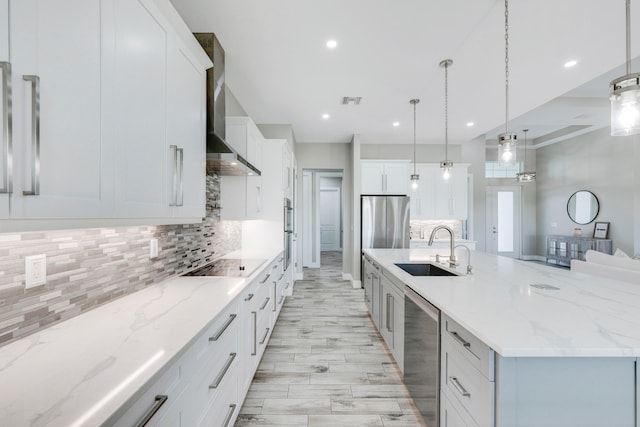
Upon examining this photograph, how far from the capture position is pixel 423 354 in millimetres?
1711

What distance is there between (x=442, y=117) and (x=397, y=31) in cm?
247

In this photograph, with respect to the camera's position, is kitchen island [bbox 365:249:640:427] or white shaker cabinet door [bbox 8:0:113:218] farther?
kitchen island [bbox 365:249:640:427]

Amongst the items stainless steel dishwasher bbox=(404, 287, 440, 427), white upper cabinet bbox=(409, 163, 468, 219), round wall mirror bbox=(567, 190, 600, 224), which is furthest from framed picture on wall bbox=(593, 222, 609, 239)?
stainless steel dishwasher bbox=(404, 287, 440, 427)

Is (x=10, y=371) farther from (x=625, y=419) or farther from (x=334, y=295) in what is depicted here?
(x=334, y=295)

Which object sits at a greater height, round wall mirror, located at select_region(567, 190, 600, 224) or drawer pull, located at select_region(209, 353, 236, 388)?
Result: round wall mirror, located at select_region(567, 190, 600, 224)

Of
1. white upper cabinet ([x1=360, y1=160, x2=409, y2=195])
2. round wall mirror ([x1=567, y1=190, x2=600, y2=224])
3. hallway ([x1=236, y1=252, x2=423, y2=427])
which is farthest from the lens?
round wall mirror ([x1=567, y1=190, x2=600, y2=224])

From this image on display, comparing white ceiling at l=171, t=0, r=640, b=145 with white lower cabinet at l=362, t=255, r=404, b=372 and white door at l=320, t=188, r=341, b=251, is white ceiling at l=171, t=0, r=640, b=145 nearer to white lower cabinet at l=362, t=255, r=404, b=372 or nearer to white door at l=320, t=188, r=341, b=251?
white lower cabinet at l=362, t=255, r=404, b=372

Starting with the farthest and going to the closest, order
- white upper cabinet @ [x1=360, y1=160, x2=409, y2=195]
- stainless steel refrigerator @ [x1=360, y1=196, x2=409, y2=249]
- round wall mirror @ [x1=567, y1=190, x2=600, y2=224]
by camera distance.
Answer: round wall mirror @ [x1=567, y1=190, x2=600, y2=224]
white upper cabinet @ [x1=360, y1=160, x2=409, y2=195]
stainless steel refrigerator @ [x1=360, y1=196, x2=409, y2=249]

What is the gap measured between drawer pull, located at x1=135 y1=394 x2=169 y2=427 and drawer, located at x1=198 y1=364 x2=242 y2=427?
1.34 feet

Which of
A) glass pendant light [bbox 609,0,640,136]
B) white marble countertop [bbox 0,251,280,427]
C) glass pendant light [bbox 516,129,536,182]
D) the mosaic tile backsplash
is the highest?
glass pendant light [bbox 516,129,536,182]

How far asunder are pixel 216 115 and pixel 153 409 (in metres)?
1.97

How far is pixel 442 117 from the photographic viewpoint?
4.38 meters

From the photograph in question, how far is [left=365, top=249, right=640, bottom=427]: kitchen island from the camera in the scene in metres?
0.99

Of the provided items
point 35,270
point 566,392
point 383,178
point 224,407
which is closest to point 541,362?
point 566,392
